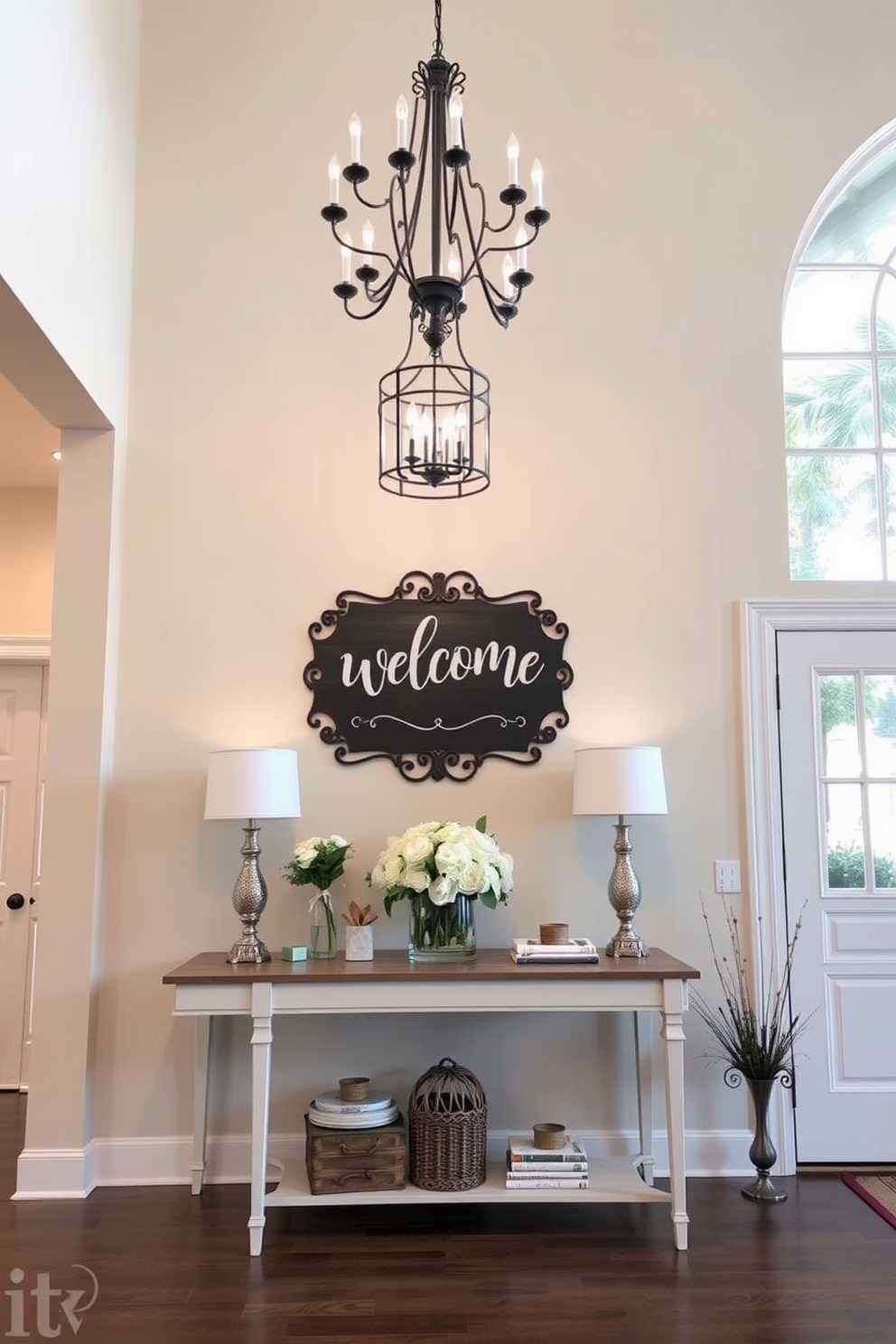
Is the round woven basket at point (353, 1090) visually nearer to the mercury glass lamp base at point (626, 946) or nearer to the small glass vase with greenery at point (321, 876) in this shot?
the small glass vase with greenery at point (321, 876)

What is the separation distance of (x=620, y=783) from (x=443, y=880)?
69 cm

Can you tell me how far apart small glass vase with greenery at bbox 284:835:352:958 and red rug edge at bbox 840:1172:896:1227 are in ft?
6.35

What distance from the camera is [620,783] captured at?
3.59 metres

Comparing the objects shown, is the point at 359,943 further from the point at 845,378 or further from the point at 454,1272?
the point at 845,378

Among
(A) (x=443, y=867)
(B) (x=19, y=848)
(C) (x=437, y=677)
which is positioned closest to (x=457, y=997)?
(A) (x=443, y=867)

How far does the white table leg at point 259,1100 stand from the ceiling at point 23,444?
8.09 feet

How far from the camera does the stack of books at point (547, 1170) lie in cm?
326

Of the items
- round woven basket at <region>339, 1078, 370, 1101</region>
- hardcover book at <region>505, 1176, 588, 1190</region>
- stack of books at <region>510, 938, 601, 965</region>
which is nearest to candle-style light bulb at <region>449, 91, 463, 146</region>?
stack of books at <region>510, 938, 601, 965</region>

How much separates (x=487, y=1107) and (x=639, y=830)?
113 cm

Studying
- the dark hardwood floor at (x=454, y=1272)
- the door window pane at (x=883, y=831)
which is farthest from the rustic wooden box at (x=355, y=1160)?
the door window pane at (x=883, y=831)

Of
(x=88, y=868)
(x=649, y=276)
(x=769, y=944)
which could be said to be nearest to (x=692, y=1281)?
(x=769, y=944)

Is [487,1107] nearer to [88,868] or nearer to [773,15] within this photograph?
[88,868]

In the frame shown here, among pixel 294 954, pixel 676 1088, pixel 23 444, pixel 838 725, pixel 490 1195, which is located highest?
pixel 23 444

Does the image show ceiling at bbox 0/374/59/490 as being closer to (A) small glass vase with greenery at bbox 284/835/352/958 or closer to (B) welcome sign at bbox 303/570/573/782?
(B) welcome sign at bbox 303/570/573/782
